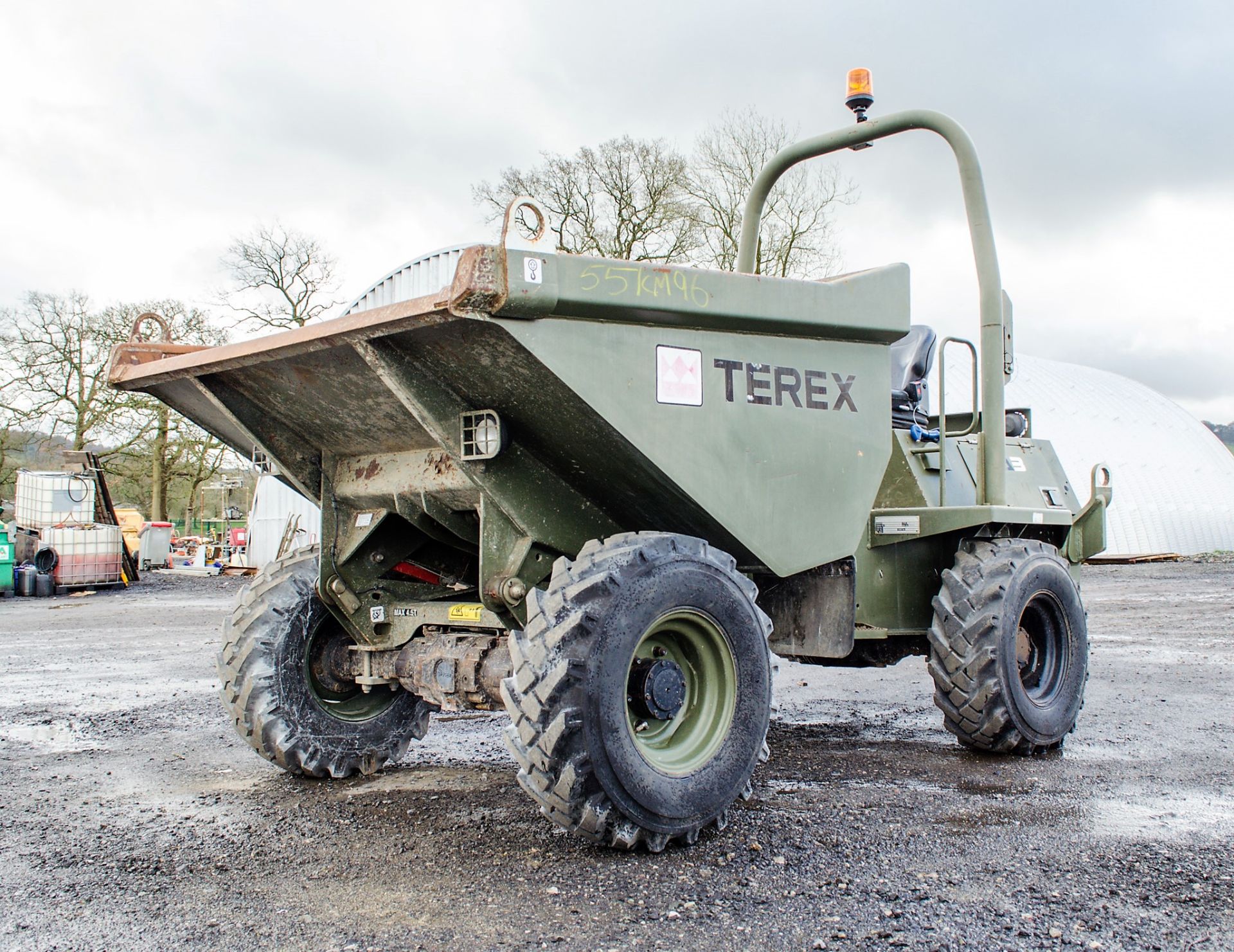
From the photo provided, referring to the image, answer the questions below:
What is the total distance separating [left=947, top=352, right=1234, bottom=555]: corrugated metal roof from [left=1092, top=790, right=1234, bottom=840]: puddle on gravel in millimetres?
25291

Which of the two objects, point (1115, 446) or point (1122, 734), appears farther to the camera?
point (1115, 446)

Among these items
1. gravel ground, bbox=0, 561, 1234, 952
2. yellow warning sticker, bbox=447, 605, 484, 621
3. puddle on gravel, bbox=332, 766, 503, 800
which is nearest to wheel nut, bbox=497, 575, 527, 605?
yellow warning sticker, bbox=447, 605, 484, 621

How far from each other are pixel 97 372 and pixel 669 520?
2902cm

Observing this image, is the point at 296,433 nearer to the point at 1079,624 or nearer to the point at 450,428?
the point at 450,428

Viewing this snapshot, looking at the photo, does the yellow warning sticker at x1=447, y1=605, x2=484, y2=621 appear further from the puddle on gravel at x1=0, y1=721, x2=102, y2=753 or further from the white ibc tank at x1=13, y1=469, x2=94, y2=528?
the white ibc tank at x1=13, y1=469, x2=94, y2=528

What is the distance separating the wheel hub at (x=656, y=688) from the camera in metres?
3.66

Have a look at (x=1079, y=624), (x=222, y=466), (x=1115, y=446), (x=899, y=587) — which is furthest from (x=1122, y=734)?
(x=222, y=466)

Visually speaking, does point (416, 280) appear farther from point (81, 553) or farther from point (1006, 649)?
point (81, 553)

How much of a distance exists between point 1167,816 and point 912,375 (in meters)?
2.75

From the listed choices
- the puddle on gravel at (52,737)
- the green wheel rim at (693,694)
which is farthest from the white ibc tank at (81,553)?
the green wheel rim at (693,694)

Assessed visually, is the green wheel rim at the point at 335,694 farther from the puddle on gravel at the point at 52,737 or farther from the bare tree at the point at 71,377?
the bare tree at the point at 71,377

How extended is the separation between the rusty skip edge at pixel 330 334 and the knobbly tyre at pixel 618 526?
0.04 ft

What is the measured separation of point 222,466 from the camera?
106 feet

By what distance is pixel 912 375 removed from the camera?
6.10 meters
